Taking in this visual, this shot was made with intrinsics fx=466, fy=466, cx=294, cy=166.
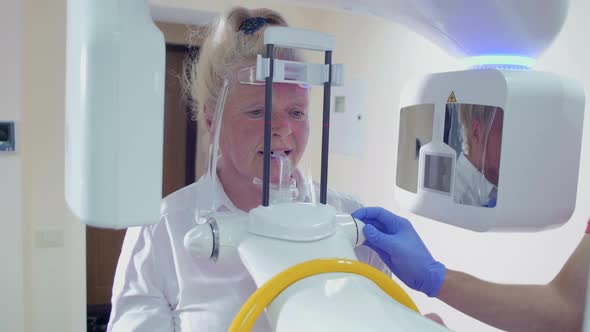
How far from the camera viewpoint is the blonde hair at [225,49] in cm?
83

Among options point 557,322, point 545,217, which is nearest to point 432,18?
point 545,217

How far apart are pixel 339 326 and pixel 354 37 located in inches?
88.1

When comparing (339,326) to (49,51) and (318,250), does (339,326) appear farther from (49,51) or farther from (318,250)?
(49,51)

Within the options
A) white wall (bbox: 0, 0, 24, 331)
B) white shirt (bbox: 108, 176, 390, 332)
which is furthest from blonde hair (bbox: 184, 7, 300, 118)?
white wall (bbox: 0, 0, 24, 331)

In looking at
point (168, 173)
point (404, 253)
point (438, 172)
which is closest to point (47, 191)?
point (168, 173)

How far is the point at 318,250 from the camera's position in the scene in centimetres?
46

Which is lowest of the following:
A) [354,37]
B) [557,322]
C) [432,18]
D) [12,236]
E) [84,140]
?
[12,236]

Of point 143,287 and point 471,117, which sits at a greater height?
point 471,117

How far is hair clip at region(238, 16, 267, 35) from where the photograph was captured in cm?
84

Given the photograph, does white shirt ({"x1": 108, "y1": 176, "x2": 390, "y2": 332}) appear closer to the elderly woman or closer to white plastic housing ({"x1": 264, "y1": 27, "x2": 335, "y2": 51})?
the elderly woman

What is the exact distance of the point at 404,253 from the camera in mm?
807

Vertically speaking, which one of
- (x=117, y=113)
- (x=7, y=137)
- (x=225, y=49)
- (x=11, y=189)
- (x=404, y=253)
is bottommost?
(x=11, y=189)

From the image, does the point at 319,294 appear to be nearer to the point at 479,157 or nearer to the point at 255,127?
the point at 479,157

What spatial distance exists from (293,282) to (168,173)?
352cm
